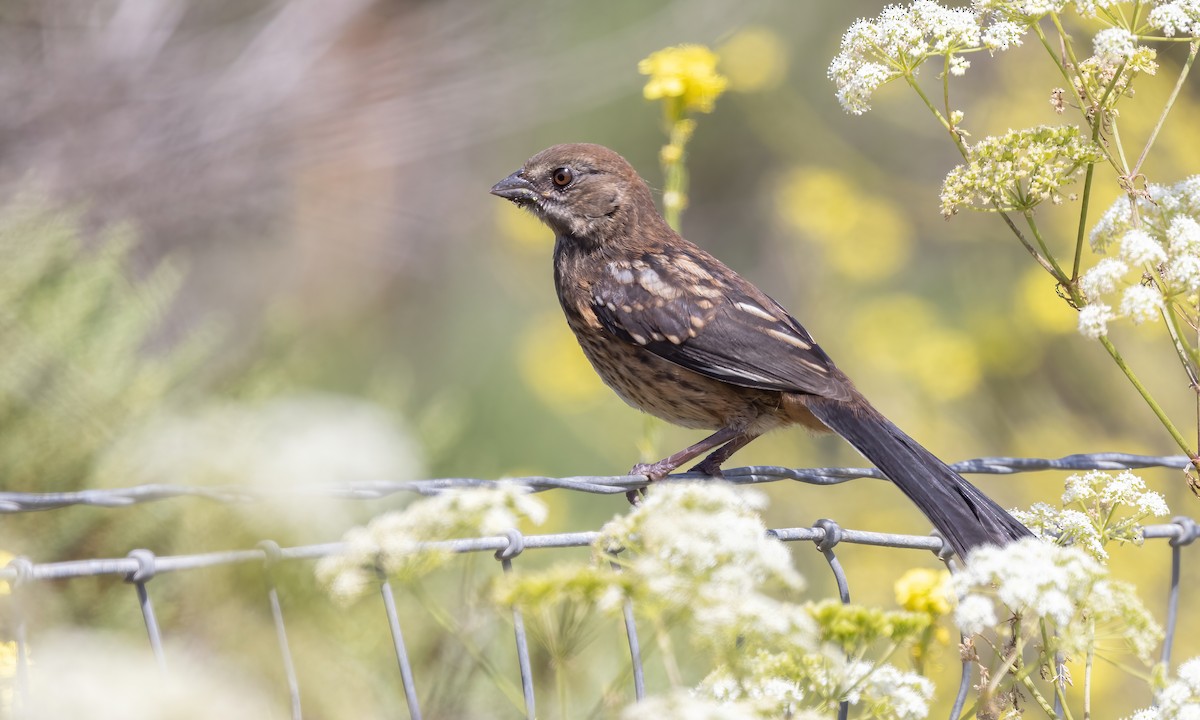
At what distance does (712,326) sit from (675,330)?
119 millimetres

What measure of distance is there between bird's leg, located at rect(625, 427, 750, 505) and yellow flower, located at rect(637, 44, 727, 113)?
106 cm

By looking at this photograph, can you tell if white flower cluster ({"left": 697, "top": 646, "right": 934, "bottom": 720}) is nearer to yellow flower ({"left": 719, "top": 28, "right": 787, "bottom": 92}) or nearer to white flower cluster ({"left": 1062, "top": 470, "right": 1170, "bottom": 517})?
white flower cluster ({"left": 1062, "top": 470, "right": 1170, "bottom": 517})

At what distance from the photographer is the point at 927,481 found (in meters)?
3.11

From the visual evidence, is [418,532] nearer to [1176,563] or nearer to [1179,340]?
[1179,340]

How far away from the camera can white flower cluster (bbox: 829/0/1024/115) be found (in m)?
2.52

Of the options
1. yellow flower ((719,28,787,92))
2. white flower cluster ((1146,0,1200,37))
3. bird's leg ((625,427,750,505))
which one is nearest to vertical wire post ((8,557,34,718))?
bird's leg ((625,427,750,505))

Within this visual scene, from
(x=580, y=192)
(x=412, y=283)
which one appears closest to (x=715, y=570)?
(x=580, y=192)

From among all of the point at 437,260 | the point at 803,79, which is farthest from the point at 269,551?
the point at 803,79

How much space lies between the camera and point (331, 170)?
32.7ft

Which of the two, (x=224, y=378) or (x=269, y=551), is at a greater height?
(x=224, y=378)

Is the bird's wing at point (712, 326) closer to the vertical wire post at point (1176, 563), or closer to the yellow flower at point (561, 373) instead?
the vertical wire post at point (1176, 563)

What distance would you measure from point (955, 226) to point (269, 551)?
7001mm

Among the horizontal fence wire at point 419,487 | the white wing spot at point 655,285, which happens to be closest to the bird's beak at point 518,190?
the white wing spot at point 655,285

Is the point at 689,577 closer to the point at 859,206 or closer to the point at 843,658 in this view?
the point at 843,658
